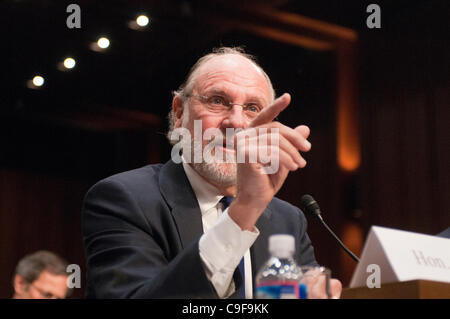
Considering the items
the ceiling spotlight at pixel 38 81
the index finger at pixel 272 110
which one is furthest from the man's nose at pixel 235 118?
the ceiling spotlight at pixel 38 81

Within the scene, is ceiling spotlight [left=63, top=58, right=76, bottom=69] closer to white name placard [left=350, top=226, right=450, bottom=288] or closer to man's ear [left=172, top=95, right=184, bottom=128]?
man's ear [left=172, top=95, right=184, bottom=128]

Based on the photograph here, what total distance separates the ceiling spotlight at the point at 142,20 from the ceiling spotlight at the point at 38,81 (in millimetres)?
1372

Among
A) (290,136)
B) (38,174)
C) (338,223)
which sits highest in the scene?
(38,174)

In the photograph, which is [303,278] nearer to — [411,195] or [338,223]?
[411,195]

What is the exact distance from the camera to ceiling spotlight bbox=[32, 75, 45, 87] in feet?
19.3

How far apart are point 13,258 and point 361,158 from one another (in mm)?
4319

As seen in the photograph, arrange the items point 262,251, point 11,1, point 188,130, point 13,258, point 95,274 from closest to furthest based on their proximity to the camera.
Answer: point 95,274 < point 262,251 < point 188,130 < point 11,1 < point 13,258

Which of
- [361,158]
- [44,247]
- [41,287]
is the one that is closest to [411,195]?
[361,158]

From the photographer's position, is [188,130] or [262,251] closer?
[262,251]

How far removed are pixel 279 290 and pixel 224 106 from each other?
3.26 ft

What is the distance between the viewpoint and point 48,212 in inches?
302

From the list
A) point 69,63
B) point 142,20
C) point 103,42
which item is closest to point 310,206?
point 142,20

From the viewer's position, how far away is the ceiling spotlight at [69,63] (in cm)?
561

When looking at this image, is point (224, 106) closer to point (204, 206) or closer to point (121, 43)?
point (204, 206)
